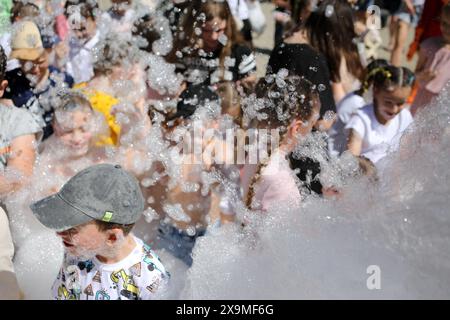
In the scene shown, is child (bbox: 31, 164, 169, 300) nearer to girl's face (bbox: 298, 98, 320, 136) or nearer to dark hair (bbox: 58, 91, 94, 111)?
girl's face (bbox: 298, 98, 320, 136)

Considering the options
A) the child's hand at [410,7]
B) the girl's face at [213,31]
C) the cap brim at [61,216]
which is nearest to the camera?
the cap brim at [61,216]

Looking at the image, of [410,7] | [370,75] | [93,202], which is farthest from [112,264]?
[410,7]

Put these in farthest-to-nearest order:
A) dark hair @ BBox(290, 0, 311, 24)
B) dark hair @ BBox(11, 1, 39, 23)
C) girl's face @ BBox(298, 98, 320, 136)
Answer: dark hair @ BBox(290, 0, 311, 24), dark hair @ BBox(11, 1, 39, 23), girl's face @ BBox(298, 98, 320, 136)

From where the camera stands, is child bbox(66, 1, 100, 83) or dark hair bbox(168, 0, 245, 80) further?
child bbox(66, 1, 100, 83)

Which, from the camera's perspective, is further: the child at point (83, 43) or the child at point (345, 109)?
the child at point (83, 43)

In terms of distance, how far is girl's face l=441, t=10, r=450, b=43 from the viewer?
4203mm

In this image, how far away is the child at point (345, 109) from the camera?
372 centimetres

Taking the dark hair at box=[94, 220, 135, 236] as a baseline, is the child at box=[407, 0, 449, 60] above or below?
below

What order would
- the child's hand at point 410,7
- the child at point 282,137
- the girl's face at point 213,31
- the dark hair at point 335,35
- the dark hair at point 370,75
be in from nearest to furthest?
the child at point 282,137 < the girl's face at point 213,31 < the dark hair at point 370,75 < the dark hair at point 335,35 < the child's hand at point 410,7

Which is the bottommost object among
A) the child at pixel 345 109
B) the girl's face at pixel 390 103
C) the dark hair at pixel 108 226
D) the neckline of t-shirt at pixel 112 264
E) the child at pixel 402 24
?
the child at pixel 402 24

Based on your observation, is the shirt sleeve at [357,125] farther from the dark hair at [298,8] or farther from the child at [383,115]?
the dark hair at [298,8]

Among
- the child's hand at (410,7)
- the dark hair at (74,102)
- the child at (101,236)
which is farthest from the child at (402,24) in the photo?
the child at (101,236)

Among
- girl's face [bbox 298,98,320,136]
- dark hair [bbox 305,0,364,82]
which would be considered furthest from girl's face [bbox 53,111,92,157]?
dark hair [bbox 305,0,364,82]
